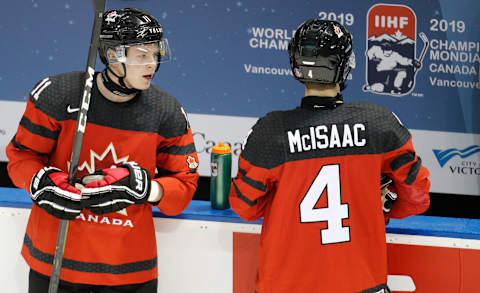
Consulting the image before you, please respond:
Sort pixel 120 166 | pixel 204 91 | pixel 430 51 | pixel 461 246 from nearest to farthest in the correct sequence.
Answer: pixel 120 166 < pixel 461 246 < pixel 430 51 < pixel 204 91

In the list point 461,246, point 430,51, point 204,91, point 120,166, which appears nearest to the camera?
point 120,166

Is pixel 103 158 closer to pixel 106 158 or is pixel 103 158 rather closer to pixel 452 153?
pixel 106 158

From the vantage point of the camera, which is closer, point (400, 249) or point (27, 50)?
point (400, 249)

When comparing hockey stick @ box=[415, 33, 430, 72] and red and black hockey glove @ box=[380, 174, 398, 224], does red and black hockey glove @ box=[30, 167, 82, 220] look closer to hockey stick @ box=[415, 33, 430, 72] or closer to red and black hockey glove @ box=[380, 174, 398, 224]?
red and black hockey glove @ box=[380, 174, 398, 224]

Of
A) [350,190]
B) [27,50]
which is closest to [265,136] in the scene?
[350,190]

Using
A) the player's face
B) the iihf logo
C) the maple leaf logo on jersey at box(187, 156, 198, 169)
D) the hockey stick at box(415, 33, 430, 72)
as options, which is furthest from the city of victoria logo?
the player's face

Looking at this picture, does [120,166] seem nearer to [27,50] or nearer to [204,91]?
[204,91]

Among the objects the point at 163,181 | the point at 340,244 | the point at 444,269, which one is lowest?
the point at 444,269

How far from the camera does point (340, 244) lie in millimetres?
2145

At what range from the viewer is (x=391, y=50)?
13.8 ft

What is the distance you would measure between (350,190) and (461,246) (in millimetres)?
787

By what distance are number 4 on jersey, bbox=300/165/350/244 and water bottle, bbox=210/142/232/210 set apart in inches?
27.2

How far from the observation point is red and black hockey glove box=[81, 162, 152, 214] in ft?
7.15

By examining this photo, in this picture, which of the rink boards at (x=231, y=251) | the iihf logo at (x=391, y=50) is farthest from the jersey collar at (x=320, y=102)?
the iihf logo at (x=391, y=50)
